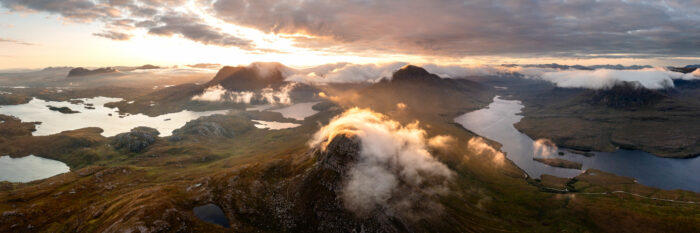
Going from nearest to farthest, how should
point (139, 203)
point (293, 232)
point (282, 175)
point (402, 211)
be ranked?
point (139, 203), point (293, 232), point (402, 211), point (282, 175)

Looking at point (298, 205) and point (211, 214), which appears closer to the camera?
point (211, 214)

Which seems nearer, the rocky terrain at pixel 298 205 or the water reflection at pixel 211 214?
the rocky terrain at pixel 298 205

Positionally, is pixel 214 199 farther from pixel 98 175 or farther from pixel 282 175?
pixel 98 175

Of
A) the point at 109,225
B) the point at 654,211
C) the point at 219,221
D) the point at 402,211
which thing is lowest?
the point at 654,211

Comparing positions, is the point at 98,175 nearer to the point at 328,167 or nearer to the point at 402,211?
the point at 328,167

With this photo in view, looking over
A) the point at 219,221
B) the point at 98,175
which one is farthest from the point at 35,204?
the point at 219,221

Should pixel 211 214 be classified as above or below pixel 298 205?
above

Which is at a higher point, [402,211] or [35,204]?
[35,204]

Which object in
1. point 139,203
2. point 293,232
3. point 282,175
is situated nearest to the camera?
point 139,203

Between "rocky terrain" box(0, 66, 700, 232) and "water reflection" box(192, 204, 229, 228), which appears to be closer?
"rocky terrain" box(0, 66, 700, 232)

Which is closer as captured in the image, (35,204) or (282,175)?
(35,204)
